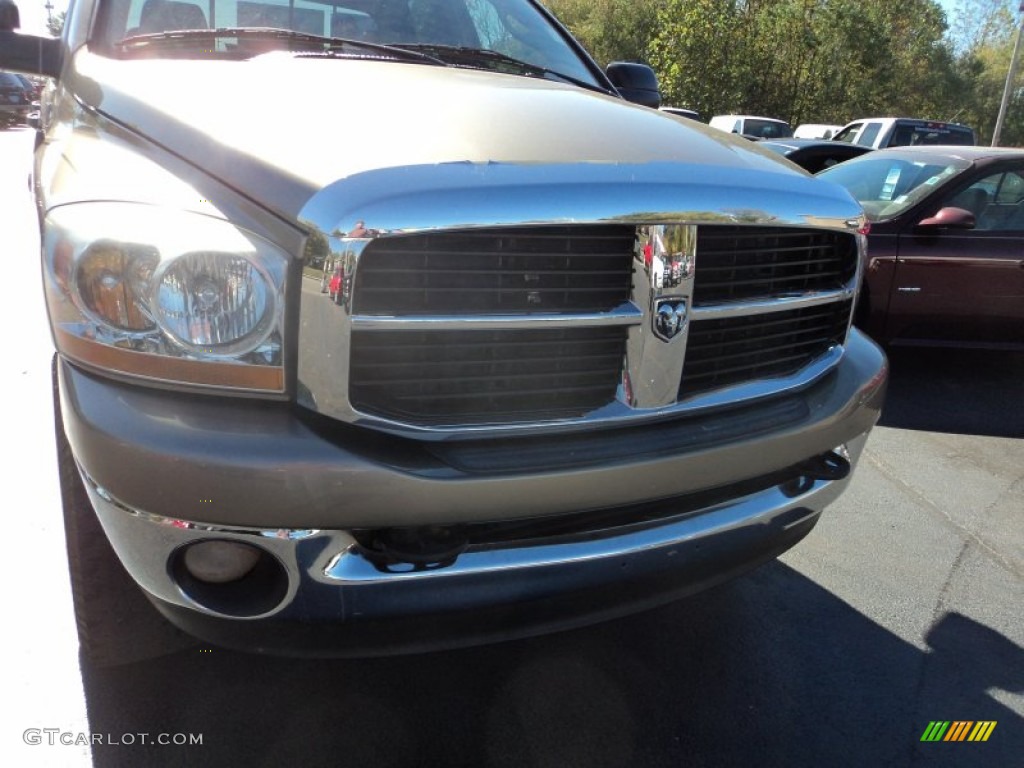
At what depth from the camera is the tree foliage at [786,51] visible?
2645 centimetres

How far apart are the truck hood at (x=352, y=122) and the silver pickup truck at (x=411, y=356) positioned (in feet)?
0.04

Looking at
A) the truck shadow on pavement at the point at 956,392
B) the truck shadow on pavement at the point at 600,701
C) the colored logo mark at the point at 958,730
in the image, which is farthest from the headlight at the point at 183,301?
the truck shadow on pavement at the point at 956,392

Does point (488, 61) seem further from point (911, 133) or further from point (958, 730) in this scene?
point (911, 133)

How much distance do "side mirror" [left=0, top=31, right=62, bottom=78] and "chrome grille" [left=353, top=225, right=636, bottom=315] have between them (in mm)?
2068

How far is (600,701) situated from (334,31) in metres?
2.28

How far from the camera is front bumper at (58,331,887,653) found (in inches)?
57.7

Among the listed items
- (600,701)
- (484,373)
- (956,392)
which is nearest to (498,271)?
(484,373)

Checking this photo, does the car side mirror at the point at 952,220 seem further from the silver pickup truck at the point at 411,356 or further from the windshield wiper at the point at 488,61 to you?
the silver pickup truck at the point at 411,356

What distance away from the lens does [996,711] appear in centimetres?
235

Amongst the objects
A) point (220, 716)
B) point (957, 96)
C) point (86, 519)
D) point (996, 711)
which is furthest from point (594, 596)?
point (957, 96)

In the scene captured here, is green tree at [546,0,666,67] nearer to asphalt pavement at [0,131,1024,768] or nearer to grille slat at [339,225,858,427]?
asphalt pavement at [0,131,1024,768]

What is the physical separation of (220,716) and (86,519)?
0.63 meters

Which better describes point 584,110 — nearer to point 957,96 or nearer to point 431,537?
point 431,537

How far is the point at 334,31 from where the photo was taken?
2742 millimetres
